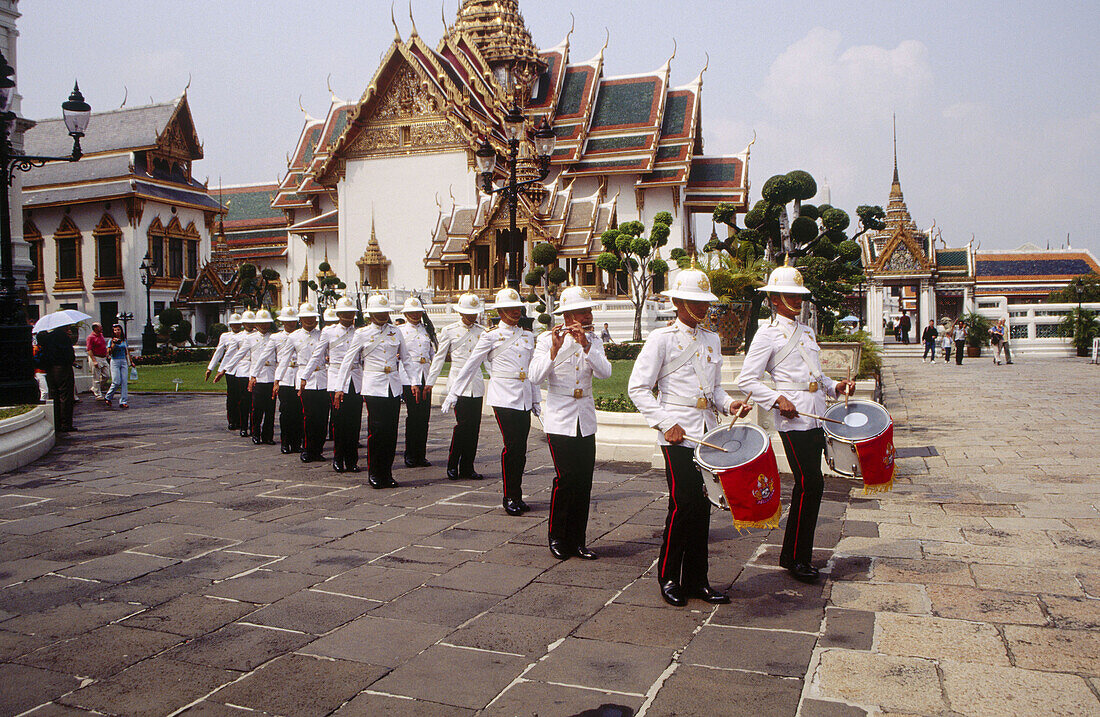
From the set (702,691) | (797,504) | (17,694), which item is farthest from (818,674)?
(17,694)

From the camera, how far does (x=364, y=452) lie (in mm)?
10141

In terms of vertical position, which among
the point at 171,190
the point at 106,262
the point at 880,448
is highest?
the point at 171,190

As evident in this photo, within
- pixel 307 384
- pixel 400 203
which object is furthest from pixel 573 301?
pixel 400 203

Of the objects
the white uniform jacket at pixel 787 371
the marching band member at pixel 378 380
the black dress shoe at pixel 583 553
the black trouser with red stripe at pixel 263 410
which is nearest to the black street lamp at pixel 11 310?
the black trouser with red stripe at pixel 263 410

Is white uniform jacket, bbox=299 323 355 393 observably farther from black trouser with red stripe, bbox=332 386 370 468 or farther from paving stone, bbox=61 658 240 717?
paving stone, bbox=61 658 240 717

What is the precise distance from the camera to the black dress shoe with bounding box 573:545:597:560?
541 cm

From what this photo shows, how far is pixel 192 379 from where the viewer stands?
23844 mm

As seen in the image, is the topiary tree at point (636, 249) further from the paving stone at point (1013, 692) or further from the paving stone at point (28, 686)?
the paving stone at point (28, 686)

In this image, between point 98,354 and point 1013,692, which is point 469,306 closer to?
point 1013,692

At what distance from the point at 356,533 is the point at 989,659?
403 cm

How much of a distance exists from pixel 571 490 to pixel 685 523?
110 centimetres

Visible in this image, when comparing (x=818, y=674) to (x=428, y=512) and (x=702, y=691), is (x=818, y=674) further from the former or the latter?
(x=428, y=512)

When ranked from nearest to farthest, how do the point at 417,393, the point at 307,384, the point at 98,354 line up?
the point at 417,393 → the point at 307,384 → the point at 98,354

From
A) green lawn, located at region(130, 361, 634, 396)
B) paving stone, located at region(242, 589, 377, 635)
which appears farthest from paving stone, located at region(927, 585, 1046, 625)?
green lawn, located at region(130, 361, 634, 396)
